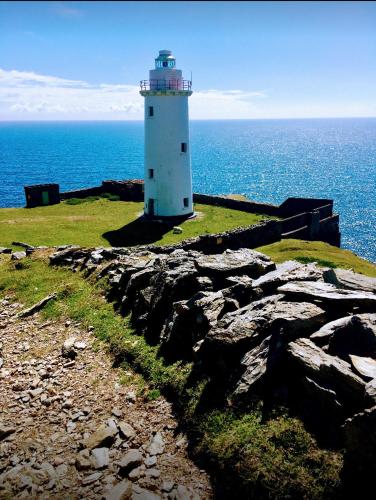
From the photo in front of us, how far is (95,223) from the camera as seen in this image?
133ft

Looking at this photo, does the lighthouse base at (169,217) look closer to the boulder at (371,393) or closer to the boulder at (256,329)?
the boulder at (256,329)

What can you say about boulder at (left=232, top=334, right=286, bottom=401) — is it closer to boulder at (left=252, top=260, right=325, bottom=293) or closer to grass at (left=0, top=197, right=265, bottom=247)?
boulder at (left=252, top=260, right=325, bottom=293)

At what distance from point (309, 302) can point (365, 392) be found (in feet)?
11.5

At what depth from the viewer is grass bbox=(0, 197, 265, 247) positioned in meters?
34.7

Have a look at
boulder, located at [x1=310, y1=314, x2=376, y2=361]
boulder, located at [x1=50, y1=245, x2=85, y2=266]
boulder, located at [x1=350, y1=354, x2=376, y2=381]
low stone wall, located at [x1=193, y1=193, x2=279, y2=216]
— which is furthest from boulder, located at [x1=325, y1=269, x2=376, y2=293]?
low stone wall, located at [x1=193, y1=193, x2=279, y2=216]

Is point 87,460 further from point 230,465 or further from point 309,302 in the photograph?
point 309,302

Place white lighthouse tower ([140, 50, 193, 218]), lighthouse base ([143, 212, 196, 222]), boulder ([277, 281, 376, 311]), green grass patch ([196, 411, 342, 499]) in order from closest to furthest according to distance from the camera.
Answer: green grass patch ([196, 411, 342, 499]) → boulder ([277, 281, 376, 311]) → white lighthouse tower ([140, 50, 193, 218]) → lighthouse base ([143, 212, 196, 222])

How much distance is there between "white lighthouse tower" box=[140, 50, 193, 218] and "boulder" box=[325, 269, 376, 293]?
29.0 m

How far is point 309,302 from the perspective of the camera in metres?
11.4

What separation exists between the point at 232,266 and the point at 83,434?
746cm

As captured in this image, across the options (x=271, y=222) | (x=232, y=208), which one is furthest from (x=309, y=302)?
(x=232, y=208)

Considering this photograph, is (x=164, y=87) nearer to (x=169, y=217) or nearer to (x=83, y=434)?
(x=169, y=217)

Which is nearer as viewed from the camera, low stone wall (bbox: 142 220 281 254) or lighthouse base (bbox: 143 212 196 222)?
low stone wall (bbox: 142 220 281 254)

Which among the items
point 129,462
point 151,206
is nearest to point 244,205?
point 151,206
